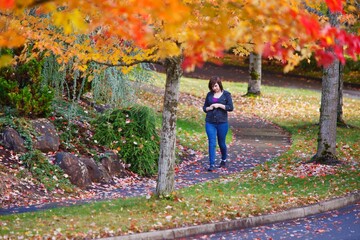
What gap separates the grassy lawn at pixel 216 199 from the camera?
969 centimetres

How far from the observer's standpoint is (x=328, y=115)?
48.7ft

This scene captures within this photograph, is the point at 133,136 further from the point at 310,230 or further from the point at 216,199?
the point at 310,230

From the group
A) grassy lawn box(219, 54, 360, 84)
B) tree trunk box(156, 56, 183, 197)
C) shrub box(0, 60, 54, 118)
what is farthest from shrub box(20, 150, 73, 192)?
grassy lawn box(219, 54, 360, 84)

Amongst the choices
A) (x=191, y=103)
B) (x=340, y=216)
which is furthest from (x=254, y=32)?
(x=191, y=103)

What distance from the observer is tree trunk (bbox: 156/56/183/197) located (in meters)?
11.2

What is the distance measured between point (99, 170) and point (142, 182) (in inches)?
34.6

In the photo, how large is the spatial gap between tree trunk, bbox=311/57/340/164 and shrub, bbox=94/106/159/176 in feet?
10.9

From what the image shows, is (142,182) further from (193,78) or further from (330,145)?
(193,78)

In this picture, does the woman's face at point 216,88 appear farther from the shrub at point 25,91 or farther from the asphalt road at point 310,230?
the asphalt road at point 310,230

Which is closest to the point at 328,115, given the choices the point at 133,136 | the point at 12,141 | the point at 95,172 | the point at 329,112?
the point at 329,112

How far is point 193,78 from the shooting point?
3469cm

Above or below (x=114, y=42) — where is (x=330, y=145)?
below

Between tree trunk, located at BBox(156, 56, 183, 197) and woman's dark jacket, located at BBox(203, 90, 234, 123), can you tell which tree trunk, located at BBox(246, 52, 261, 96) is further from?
tree trunk, located at BBox(156, 56, 183, 197)

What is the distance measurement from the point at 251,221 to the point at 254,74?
17128 millimetres
